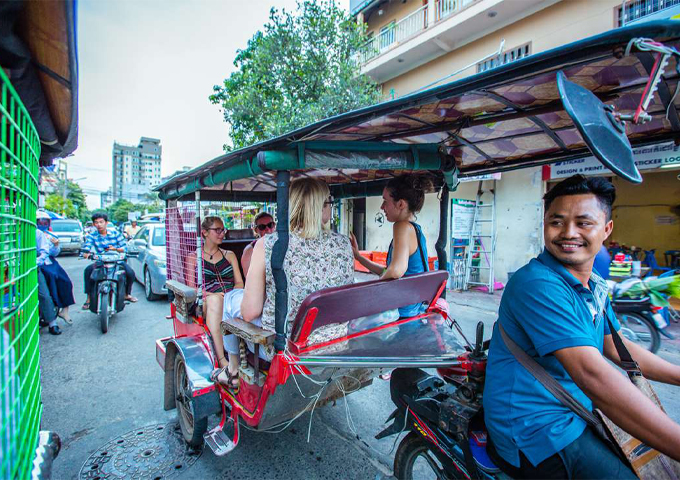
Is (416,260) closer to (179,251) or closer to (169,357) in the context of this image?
(169,357)

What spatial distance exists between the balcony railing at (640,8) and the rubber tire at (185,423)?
10.4m

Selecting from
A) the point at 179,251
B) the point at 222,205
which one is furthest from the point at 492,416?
the point at 222,205

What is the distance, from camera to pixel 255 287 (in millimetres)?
2180

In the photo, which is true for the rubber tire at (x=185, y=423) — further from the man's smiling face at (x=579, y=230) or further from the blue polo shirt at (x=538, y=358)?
the man's smiling face at (x=579, y=230)

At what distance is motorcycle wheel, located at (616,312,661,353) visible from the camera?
4465mm

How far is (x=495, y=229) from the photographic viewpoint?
916 cm

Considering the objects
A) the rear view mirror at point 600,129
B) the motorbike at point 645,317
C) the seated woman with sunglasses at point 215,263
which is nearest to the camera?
the rear view mirror at point 600,129

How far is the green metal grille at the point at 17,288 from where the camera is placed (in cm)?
88

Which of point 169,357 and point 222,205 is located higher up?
point 222,205

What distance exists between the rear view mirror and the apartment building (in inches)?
227

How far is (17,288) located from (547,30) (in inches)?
436

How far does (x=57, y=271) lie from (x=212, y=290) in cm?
398

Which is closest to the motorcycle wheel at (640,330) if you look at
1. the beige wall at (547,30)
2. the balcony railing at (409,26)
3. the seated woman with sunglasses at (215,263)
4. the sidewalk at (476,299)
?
the sidewalk at (476,299)

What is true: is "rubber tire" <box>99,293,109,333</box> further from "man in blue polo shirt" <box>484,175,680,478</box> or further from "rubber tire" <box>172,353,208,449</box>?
"man in blue polo shirt" <box>484,175,680,478</box>
